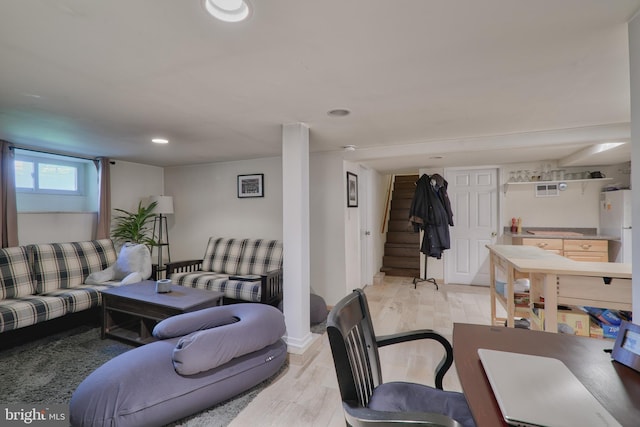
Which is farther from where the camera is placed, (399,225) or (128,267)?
(399,225)

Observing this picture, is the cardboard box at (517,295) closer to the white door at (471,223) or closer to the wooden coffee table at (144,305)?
the white door at (471,223)

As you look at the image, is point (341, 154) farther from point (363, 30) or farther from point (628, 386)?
point (628, 386)

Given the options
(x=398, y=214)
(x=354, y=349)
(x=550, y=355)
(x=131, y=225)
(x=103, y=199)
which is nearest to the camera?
(x=550, y=355)

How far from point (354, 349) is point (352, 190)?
2.94m

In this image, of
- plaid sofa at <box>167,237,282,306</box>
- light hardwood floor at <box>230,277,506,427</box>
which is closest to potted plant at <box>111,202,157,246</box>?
plaid sofa at <box>167,237,282,306</box>

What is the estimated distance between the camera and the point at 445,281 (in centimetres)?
475

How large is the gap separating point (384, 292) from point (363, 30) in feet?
12.4

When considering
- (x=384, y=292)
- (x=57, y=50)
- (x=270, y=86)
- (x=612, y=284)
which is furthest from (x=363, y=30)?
(x=384, y=292)

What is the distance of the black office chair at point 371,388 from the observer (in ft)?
2.61

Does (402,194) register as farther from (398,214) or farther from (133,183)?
(133,183)

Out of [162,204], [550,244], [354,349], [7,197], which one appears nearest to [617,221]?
[550,244]

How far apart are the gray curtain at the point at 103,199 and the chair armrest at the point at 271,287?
2569 millimetres

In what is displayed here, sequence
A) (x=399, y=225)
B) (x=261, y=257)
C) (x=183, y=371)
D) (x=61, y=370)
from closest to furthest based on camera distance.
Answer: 1. (x=183, y=371)
2. (x=61, y=370)
3. (x=261, y=257)
4. (x=399, y=225)

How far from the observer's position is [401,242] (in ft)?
19.2
